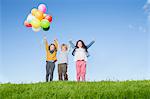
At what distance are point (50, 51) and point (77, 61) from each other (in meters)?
1.26

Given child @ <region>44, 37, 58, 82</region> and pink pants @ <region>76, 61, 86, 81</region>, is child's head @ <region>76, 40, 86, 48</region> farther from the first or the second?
child @ <region>44, 37, 58, 82</region>

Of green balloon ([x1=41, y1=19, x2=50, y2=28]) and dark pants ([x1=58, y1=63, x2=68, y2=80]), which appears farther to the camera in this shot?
dark pants ([x1=58, y1=63, x2=68, y2=80])

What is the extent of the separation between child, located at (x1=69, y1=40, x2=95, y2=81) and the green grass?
2.76m

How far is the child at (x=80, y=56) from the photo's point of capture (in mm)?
14859

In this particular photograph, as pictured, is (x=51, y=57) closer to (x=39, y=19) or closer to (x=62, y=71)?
(x=62, y=71)

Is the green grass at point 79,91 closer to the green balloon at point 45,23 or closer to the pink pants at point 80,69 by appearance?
the pink pants at point 80,69

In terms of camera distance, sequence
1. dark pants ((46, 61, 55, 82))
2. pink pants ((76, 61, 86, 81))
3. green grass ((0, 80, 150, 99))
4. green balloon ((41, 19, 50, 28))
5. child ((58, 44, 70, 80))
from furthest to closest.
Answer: child ((58, 44, 70, 80)) → dark pants ((46, 61, 55, 82)) → pink pants ((76, 61, 86, 81)) → green balloon ((41, 19, 50, 28)) → green grass ((0, 80, 150, 99))

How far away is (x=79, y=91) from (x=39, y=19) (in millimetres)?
5261

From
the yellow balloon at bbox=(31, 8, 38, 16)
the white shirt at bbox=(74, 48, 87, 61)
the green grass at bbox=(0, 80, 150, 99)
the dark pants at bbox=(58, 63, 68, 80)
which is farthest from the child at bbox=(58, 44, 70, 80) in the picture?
the green grass at bbox=(0, 80, 150, 99)

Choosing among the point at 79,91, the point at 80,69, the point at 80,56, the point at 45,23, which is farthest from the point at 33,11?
the point at 79,91

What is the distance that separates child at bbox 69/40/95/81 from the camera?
14859mm

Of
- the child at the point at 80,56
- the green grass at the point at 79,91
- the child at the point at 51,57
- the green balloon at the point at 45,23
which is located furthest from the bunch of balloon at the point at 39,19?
the green grass at the point at 79,91

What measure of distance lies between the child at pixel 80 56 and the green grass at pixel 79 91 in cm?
276

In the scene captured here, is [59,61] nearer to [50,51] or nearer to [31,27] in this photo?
[50,51]
